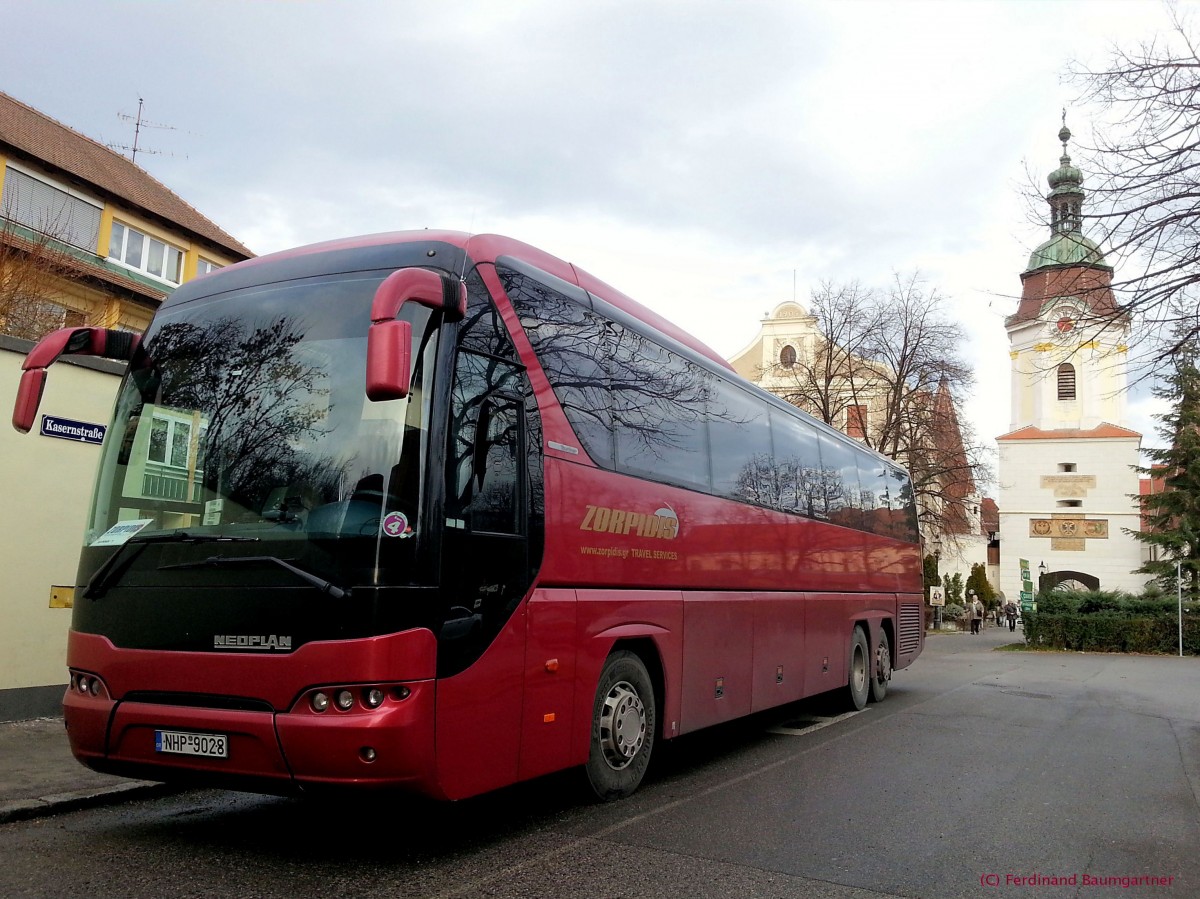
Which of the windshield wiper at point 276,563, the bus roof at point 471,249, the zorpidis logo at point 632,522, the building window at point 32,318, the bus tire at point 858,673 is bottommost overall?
the bus tire at point 858,673

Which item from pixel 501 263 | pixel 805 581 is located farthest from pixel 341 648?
pixel 805 581

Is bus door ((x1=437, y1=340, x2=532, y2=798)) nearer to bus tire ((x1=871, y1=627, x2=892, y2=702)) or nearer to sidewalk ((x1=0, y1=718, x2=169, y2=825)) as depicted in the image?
sidewalk ((x1=0, y1=718, x2=169, y2=825))

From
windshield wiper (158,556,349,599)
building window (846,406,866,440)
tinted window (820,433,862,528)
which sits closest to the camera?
windshield wiper (158,556,349,599)

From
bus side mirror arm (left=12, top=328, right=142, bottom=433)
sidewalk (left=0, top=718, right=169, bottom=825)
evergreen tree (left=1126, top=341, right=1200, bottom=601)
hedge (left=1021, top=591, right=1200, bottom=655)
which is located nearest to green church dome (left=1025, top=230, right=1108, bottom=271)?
bus side mirror arm (left=12, top=328, right=142, bottom=433)

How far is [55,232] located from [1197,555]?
1748 inches

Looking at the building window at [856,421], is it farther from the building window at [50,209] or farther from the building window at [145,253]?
the building window at [50,209]

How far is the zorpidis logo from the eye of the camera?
20.8 feet

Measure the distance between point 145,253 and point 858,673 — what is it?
2331 cm

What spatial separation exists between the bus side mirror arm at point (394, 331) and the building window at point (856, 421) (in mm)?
31871

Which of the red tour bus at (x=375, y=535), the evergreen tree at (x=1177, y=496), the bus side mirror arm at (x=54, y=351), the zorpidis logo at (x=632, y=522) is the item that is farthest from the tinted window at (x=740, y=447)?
the evergreen tree at (x=1177, y=496)

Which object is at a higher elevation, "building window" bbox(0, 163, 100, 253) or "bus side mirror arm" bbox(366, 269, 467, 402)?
"building window" bbox(0, 163, 100, 253)

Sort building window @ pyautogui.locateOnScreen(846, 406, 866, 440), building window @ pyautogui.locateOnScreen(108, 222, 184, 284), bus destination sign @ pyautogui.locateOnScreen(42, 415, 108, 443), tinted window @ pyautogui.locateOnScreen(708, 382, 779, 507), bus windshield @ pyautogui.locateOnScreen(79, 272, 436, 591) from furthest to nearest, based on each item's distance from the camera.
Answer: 1. building window @ pyautogui.locateOnScreen(846, 406, 866, 440)
2. building window @ pyautogui.locateOnScreen(108, 222, 184, 284)
3. bus destination sign @ pyautogui.locateOnScreen(42, 415, 108, 443)
4. tinted window @ pyautogui.locateOnScreen(708, 382, 779, 507)
5. bus windshield @ pyautogui.locateOnScreen(79, 272, 436, 591)

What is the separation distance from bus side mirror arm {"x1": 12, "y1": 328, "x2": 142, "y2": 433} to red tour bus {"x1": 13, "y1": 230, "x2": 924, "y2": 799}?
0.06 feet

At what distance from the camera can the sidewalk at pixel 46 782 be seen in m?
6.07
